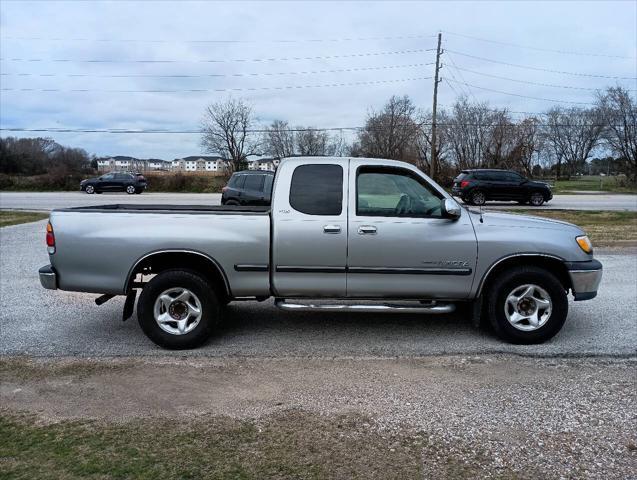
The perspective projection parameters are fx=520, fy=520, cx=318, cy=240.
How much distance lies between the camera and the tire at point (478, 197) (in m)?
24.7

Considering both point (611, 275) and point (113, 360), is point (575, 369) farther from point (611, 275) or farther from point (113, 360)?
point (611, 275)

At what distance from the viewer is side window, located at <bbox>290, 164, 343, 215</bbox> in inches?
200

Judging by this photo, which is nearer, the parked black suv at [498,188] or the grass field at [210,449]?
the grass field at [210,449]

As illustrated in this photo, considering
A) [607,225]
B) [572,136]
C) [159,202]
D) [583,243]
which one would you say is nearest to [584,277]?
[583,243]

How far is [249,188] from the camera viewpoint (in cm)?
1819

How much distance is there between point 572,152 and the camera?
84812 millimetres

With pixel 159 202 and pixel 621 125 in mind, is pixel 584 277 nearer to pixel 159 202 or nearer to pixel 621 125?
pixel 159 202

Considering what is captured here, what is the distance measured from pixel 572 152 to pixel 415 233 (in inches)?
3568

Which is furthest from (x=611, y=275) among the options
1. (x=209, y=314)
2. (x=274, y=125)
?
(x=274, y=125)

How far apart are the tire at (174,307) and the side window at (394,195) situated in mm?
1701

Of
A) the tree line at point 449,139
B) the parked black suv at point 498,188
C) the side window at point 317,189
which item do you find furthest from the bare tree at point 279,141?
the side window at point 317,189

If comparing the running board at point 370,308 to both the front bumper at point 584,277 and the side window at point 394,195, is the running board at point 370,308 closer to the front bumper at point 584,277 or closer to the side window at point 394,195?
the side window at point 394,195

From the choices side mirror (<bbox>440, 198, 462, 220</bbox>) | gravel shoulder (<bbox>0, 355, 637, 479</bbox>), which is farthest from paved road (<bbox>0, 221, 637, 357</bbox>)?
side mirror (<bbox>440, 198, 462, 220</bbox>)

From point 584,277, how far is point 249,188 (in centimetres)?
1417
